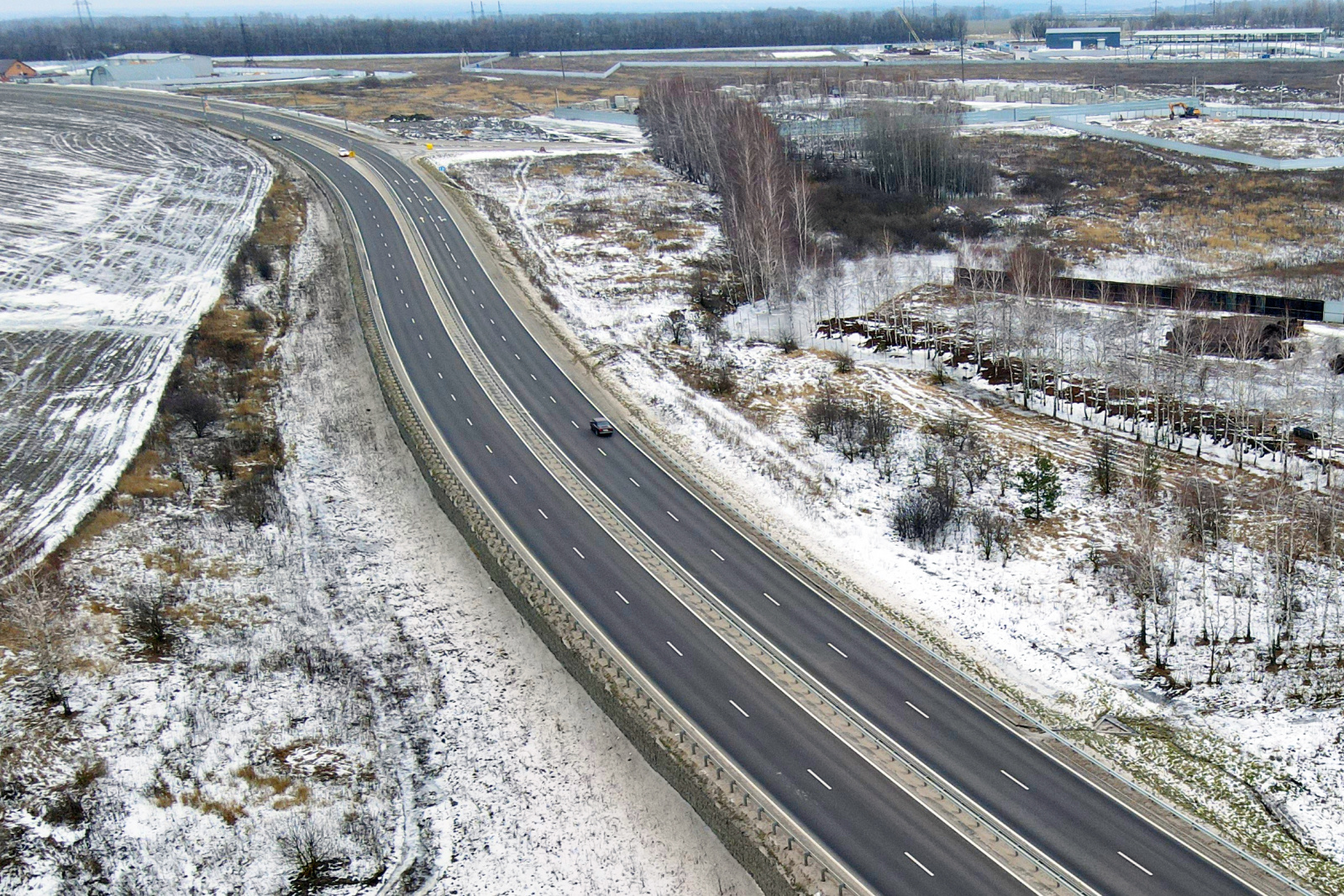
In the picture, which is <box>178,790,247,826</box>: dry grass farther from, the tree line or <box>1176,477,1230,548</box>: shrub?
the tree line

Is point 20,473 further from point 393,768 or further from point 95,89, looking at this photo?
point 95,89

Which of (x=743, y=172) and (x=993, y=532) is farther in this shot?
(x=743, y=172)

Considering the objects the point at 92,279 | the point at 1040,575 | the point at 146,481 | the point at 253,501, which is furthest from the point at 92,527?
the point at 92,279

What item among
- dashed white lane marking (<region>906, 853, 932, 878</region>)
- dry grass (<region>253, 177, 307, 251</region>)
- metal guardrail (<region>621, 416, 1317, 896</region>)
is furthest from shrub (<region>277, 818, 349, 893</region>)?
dry grass (<region>253, 177, 307, 251</region>)

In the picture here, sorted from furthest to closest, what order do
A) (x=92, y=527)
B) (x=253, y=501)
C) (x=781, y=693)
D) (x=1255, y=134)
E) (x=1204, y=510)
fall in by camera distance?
(x=1255, y=134), (x=253, y=501), (x=92, y=527), (x=1204, y=510), (x=781, y=693)

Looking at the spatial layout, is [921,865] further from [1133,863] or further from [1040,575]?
[1040,575]

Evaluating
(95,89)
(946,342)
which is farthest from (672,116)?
(95,89)

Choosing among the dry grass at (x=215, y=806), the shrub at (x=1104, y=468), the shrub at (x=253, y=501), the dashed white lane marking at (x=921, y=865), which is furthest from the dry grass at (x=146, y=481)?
the shrub at (x=1104, y=468)
